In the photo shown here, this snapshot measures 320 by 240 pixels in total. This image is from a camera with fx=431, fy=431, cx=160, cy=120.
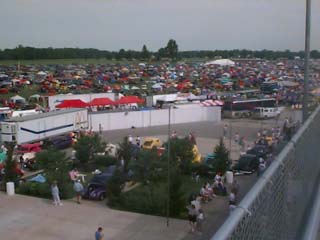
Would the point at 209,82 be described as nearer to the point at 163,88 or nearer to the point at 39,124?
the point at 163,88

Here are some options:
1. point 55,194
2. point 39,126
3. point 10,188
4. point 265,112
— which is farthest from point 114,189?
point 265,112

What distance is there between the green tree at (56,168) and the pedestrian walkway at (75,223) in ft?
3.27

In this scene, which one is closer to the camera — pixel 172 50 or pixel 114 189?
pixel 114 189

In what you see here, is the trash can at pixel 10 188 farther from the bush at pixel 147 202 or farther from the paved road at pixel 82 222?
the bush at pixel 147 202

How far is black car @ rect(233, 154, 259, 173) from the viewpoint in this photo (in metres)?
19.6

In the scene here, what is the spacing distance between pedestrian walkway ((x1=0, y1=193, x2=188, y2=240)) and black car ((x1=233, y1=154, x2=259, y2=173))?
7.29 metres

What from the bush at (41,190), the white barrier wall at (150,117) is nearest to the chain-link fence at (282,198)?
the bush at (41,190)

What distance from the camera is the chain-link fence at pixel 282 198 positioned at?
177cm

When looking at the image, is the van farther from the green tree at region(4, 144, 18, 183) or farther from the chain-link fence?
the chain-link fence

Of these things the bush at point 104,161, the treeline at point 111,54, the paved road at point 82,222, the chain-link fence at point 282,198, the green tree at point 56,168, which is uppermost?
the treeline at point 111,54

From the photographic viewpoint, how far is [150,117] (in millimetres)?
35656

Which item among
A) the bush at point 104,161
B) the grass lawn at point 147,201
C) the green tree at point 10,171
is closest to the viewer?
the grass lawn at point 147,201

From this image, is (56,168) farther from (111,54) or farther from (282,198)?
(111,54)

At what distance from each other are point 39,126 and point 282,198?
25.0 m
